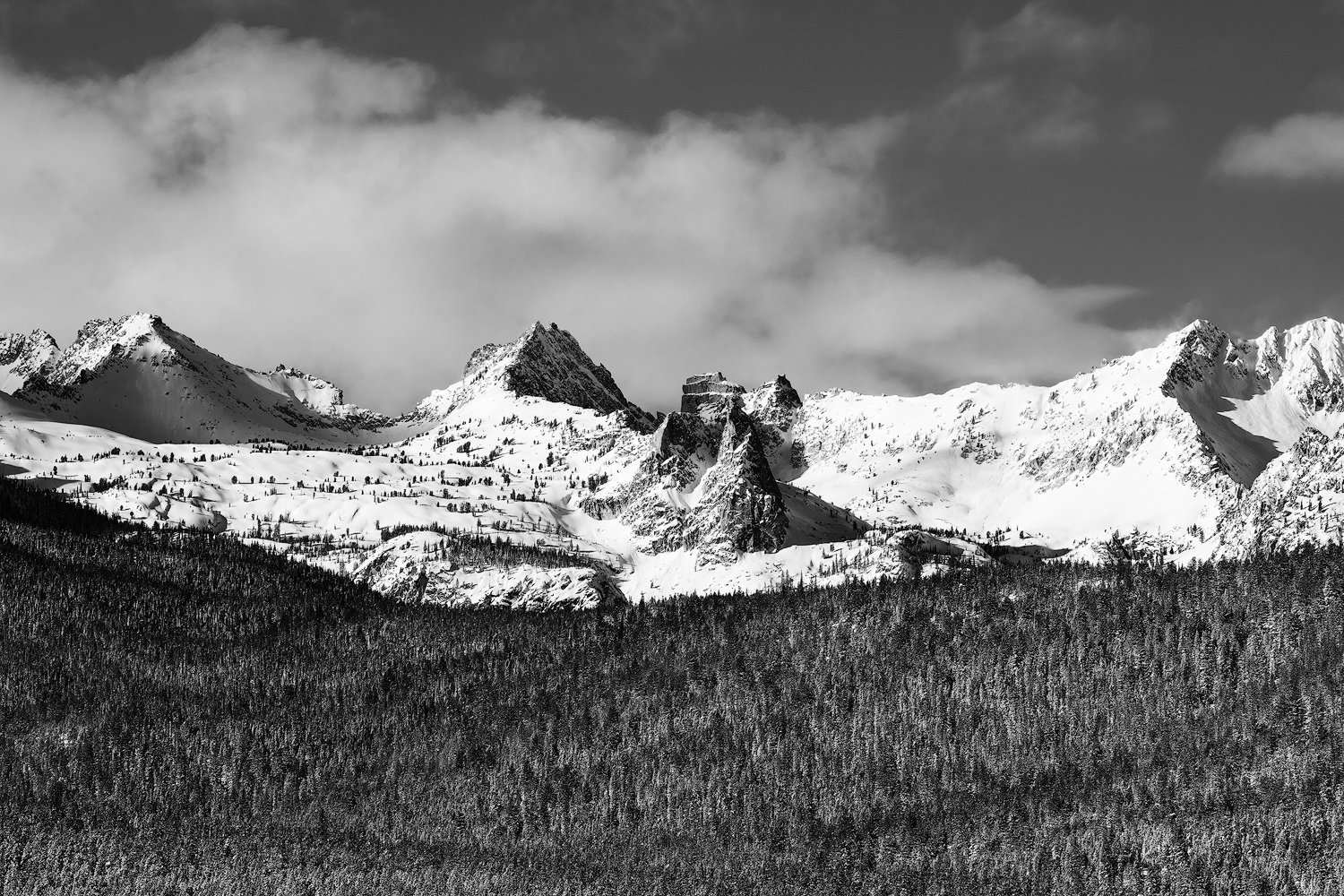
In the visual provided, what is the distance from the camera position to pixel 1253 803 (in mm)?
152750

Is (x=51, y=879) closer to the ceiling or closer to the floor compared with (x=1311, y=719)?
closer to the floor

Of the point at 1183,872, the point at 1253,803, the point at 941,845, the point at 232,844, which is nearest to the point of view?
the point at 1183,872

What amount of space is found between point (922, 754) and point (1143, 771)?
1291 inches

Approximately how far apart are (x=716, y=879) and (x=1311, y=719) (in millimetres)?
69248

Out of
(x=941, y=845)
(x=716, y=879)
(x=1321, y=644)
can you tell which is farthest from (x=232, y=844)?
(x=1321, y=644)

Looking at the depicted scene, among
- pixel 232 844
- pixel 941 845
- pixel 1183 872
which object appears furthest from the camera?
pixel 232 844

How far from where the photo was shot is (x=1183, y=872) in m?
142

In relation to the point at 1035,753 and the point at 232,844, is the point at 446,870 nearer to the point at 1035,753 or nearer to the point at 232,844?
the point at 232,844

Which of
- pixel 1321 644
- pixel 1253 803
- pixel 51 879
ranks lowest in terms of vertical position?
pixel 51 879

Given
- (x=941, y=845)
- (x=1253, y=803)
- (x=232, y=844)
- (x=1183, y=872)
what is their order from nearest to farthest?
(x=1183, y=872) < (x=1253, y=803) < (x=941, y=845) < (x=232, y=844)

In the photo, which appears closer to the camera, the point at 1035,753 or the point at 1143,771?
the point at 1143,771

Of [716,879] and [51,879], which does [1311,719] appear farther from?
[51,879]

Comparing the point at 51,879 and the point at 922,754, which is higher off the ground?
the point at 922,754

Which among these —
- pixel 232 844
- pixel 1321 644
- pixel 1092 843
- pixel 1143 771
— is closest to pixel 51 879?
pixel 232 844
